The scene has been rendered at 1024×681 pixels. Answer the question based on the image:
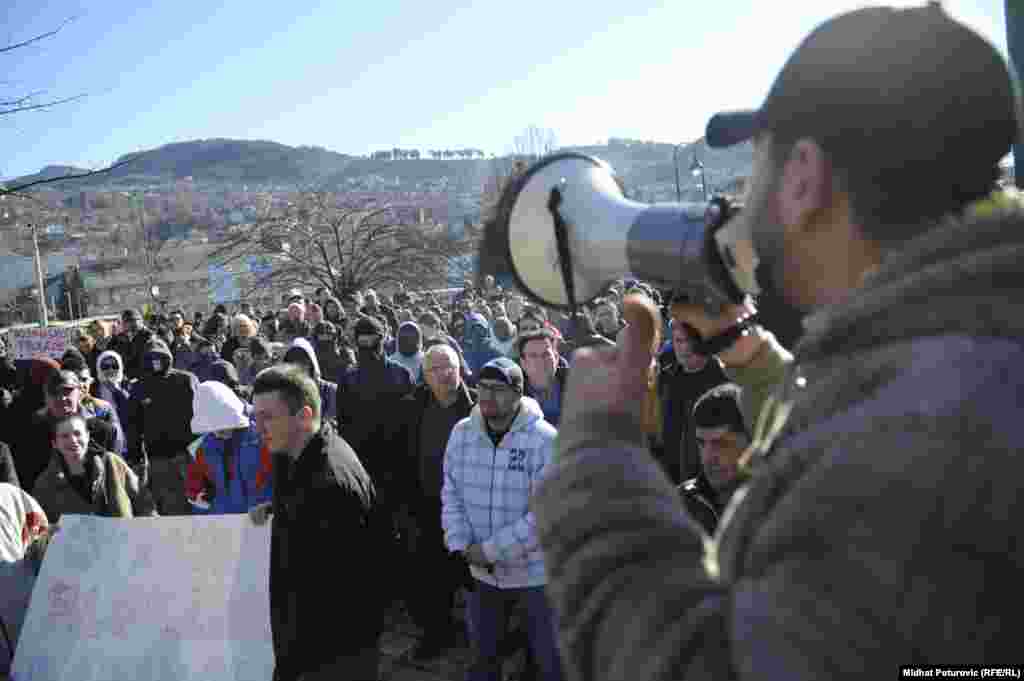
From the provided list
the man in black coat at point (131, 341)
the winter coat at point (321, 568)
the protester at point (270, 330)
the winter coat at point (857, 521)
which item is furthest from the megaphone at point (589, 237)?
the protester at point (270, 330)

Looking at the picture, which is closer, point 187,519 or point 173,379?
point 187,519

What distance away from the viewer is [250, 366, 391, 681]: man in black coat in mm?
2898

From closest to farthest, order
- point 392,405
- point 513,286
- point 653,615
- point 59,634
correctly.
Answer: point 653,615 → point 513,286 → point 59,634 → point 392,405

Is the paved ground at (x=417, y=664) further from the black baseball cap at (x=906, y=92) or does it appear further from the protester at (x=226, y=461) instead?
the black baseball cap at (x=906, y=92)

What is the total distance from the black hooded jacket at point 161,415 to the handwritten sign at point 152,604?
2.70 m

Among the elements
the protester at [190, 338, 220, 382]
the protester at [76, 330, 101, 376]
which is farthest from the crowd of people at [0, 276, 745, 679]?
the protester at [76, 330, 101, 376]

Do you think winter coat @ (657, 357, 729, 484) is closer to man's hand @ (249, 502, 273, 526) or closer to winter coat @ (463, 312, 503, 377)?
man's hand @ (249, 502, 273, 526)

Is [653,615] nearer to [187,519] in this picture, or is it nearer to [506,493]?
[506,493]

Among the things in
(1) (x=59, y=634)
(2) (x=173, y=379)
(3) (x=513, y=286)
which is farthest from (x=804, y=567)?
(2) (x=173, y=379)

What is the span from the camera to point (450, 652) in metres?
4.86

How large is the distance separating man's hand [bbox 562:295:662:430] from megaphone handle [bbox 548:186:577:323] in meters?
0.39

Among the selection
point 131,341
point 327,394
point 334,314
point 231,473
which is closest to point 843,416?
point 231,473

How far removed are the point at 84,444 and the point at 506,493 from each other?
7.45ft

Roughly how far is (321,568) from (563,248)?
73.2 inches
